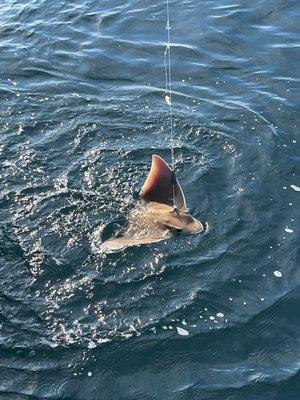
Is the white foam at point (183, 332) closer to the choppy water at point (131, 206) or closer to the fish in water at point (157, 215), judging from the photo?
the choppy water at point (131, 206)

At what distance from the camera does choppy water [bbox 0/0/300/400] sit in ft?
20.1

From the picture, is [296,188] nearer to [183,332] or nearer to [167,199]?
[167,199]

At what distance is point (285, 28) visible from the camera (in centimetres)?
1272

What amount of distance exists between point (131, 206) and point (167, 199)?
1.79 feet

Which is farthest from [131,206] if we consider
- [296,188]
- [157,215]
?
[296,188]

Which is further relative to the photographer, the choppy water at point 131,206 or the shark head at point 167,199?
the shark head at point 167,199

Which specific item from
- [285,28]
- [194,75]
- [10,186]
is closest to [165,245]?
[10,186]

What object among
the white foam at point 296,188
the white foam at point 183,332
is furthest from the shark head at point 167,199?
the white foam at point 296,188

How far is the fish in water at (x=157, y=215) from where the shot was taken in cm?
747

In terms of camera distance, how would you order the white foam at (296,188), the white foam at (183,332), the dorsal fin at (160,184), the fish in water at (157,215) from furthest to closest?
the white foam at (296,188) → the dorsal fin at (160,184) → the fish in water at (157,215) → the white foam at (183,332)

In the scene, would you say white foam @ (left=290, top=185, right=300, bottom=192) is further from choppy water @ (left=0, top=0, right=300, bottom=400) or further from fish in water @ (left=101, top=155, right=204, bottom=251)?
fish in water @ (left=101, top=155, right=204, bottom=251)

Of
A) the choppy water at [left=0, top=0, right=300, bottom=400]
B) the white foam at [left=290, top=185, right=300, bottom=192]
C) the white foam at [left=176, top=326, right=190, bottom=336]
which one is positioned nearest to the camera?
the choppy water at [left=0, top=0, right=300, bottom=400]

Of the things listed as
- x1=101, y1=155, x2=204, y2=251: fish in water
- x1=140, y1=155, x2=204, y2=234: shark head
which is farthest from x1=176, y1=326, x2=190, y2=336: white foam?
x1=140, y1=155, x2=204, y2=234: shark head

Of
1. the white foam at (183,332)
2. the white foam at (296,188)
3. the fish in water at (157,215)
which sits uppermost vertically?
the fish in water at (157,215)
